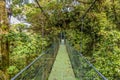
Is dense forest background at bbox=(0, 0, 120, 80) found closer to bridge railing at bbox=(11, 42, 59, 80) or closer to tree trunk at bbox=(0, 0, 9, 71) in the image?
tree trunk at bbox=(0, 0, 9, 71)

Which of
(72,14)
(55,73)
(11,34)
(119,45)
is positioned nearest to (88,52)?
(119,45)

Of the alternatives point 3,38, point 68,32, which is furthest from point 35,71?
point 68,32

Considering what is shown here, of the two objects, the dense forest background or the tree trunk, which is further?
the dense forest background

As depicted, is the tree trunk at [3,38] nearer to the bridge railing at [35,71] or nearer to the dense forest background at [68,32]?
the dense forest background at [68,32]

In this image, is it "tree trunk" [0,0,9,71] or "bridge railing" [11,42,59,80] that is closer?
"bridge railing" [11,42,59,80]

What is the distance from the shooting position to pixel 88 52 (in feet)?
25.2

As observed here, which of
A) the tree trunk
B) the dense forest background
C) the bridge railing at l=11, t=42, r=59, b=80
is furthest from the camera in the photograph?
the dense forest background

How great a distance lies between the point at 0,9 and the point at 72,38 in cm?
556

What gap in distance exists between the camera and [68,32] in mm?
9070

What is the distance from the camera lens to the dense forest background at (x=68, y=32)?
11.5 ft

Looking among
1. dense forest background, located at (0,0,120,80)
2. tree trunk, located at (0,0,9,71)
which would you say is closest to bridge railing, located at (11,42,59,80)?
dense forest background, located at (0,0,120,80)

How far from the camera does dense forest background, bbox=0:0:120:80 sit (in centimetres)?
352

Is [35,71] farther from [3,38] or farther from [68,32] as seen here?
[68,32]

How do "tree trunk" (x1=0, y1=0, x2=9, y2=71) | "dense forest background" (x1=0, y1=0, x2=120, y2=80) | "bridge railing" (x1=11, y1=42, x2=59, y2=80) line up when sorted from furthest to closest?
"dense forest background" (x1=0, y1=0, x2=120, y2=80) → "tree trunk" (x1=0, y1=0, x2=9, y2=71) → "bridge railing" (x1=11, y1=42, x2=59, y2=80)
